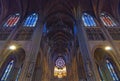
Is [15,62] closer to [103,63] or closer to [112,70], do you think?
[103,63]

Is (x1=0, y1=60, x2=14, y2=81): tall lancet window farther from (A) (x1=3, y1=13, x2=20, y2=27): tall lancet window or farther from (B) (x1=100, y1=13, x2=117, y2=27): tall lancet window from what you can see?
(B) (x1=100, y1=13, x2=117, y2=27): tall lancet window

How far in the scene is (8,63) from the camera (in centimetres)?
1603

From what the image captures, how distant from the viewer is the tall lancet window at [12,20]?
61.2ft

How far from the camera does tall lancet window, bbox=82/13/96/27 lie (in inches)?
730

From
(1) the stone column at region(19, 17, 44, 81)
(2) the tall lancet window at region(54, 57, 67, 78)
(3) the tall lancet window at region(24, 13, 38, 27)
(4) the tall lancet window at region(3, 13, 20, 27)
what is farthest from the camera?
(2) the tall lancet window at region(54, 57, 67, 78)

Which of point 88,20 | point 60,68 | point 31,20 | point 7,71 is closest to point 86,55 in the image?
point 88,20

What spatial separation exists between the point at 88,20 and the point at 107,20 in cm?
271

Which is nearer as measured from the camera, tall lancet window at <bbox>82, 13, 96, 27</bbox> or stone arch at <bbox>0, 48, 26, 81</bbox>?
stone arch at <bbox>0, 48, 26, 81</bbox>

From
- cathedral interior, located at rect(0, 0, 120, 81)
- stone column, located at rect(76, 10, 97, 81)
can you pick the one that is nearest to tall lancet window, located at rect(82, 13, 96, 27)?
cathedral interior, located at rect(0, 0, 120, 81)

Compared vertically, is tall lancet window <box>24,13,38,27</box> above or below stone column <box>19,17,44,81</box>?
above

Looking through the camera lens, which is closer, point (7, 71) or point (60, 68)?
point (7, 71)

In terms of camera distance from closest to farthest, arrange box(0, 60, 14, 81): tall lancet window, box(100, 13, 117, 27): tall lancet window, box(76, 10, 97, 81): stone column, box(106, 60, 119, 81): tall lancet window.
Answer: box(76, 10, 97, 81): stone column → box(106, 60, 119, 81): tall lancet window → box(0, 60, 14, 81): tall lancet window → box(100, 13, 117, 27): tall lancet window

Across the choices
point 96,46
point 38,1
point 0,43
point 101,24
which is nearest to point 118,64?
point 96,46

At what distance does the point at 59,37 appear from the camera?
24.5 m
